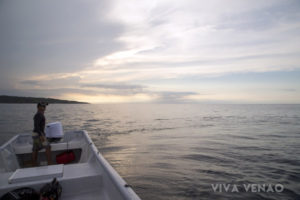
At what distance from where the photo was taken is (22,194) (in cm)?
341

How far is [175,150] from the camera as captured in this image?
1205 centimetres

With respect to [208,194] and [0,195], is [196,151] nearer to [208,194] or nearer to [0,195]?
[208,194]

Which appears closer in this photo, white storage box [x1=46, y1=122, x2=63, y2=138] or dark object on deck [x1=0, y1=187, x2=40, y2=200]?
dark object on deck [x1=0, y1=187, x2=40, y2=200]

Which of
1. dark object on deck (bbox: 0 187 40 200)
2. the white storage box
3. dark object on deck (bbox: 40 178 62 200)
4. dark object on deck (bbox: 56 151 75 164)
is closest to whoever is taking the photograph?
dark object on deck (bbox: 0 187 40 200)

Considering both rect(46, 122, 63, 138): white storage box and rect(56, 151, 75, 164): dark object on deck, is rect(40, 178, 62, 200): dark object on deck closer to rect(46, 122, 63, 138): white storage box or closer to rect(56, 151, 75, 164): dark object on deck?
rect(46, 122, 63, 138): white storage box

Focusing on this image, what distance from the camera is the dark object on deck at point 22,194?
3342 millimetres

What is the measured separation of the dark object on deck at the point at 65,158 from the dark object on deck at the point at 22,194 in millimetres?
2996

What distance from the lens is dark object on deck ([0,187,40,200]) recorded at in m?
3.34

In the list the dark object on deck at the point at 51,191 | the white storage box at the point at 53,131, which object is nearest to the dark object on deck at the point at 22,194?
the dark object on deck at the point at 51,191

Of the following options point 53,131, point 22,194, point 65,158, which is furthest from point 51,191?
point 65,158

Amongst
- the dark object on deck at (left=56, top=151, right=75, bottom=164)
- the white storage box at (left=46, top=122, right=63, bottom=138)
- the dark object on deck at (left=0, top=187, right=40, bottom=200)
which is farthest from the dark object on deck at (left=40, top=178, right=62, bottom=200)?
the dark object on deck at (left=56, top=151, right=75, bottom=164)

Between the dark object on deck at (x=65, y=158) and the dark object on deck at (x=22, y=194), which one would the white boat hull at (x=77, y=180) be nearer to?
the dark object on deck at (x=22, y=194)

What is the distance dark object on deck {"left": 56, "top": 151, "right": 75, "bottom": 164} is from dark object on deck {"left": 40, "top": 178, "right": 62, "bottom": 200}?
2.87 metres

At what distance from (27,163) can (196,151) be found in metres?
8.87
